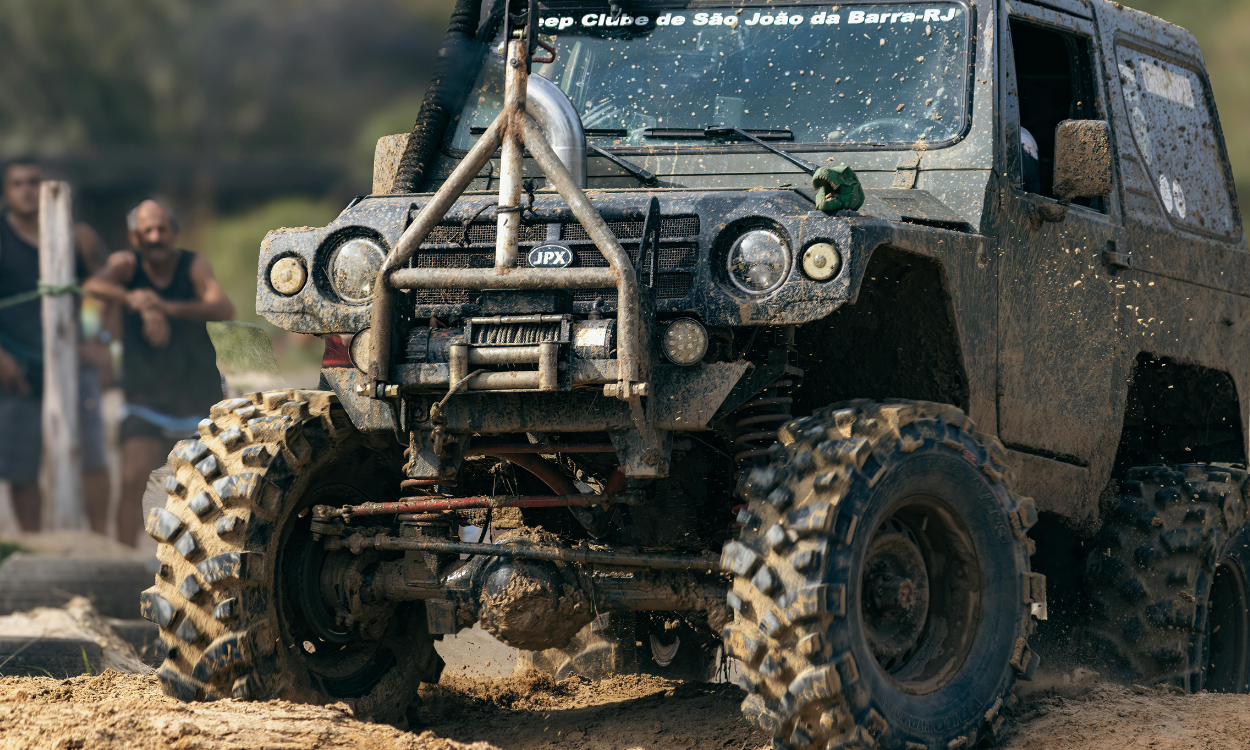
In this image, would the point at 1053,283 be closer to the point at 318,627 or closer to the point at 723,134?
the point at 723,134

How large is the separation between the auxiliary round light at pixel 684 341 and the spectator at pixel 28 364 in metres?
6.84

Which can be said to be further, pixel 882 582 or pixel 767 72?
pixel 767 72

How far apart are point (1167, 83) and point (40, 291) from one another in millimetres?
6863

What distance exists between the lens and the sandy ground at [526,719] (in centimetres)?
404

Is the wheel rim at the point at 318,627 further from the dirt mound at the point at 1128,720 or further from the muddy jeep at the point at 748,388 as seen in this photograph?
the dirt mound at the point at 1128,720

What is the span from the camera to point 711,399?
4.42 metres

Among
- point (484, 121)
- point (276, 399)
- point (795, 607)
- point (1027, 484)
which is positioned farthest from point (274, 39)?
point (795, 607)

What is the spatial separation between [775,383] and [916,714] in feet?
3.33

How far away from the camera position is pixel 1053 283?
5.66 m

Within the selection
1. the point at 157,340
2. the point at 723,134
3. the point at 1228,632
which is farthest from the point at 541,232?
the point at 157,340

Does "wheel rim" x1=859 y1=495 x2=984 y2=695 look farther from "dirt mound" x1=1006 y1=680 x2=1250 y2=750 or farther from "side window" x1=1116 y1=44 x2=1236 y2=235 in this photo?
"side window" x1=1116 y1=44 x2=1236 y2=235

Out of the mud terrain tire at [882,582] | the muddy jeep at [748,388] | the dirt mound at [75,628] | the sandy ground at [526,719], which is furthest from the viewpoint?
the dirt mound at [75,628]

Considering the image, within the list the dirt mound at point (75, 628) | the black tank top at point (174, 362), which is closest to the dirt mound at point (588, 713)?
the dirt mound at point (75, 628)

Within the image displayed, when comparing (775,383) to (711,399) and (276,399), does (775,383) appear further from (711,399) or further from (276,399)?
(276,399)
